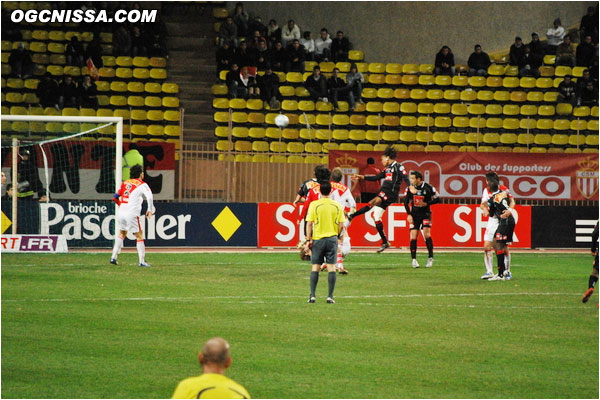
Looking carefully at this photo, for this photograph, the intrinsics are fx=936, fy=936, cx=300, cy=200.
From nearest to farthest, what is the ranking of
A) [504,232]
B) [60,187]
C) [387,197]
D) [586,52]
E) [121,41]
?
[504,232] → [387,197] → [60,187] → [121,41] → [586,52]

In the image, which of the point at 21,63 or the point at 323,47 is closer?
the point at 21,63

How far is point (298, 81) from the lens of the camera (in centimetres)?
3136

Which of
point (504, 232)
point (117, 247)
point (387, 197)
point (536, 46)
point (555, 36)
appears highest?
point (555, 36)

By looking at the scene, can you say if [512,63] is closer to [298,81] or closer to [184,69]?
[298,81]

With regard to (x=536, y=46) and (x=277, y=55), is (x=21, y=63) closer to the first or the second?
(x=277, y=55)

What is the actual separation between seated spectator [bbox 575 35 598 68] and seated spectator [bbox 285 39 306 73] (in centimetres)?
970

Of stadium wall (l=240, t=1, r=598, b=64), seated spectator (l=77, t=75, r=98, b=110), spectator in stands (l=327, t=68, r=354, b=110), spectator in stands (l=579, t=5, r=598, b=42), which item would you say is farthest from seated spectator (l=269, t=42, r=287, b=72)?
spectator in stands (l=579, t=5, r=598, b=42)

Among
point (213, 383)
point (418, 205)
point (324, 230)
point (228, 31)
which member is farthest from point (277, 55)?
point (213, 383)

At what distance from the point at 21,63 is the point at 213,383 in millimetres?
26828

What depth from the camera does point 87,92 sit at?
28875 millimetres

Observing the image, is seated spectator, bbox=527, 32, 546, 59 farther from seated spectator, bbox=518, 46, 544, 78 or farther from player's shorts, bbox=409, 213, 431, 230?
player's shorts, bbox=409, 213, 431, 230

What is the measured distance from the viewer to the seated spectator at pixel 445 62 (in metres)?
31.9

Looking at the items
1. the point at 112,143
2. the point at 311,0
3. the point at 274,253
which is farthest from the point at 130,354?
the point at 311,0

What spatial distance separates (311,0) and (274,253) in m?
13.4
